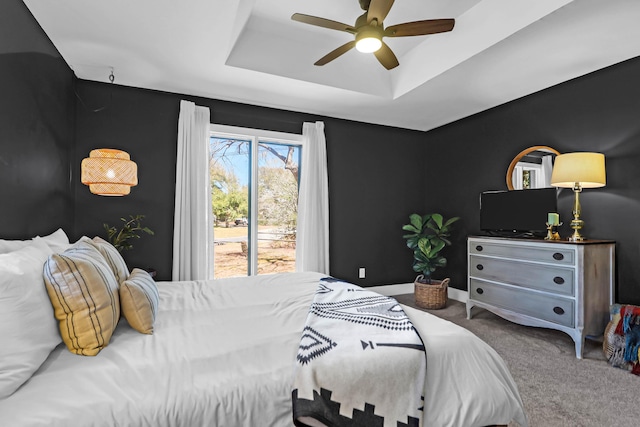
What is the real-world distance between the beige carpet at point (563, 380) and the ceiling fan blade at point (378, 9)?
2.55m

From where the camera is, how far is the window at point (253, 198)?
12.7 feet

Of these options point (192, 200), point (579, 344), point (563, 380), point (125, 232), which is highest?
point (192, 200)

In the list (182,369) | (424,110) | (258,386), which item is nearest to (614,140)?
(424,110)

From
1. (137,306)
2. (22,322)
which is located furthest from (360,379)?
(22,322)

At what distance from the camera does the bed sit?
3.10 ft

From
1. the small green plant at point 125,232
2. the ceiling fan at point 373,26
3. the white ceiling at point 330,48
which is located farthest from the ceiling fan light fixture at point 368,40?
the small green plant at point 125,232

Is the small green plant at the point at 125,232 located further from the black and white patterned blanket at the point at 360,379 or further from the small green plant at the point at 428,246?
the small green plant at the point at 428,246

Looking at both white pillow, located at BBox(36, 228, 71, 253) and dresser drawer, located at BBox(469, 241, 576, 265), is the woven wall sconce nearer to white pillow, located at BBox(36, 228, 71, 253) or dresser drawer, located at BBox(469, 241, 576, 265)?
white pillow, located at BBox(36, 228, 71, 253)

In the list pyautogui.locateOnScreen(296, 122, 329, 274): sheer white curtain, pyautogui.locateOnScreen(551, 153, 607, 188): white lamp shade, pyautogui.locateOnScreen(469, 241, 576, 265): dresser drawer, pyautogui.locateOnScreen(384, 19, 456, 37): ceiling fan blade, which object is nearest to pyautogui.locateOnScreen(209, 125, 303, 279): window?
pyautogui.locateOnScreen(296, 122, 329, 274): sheer white curtain

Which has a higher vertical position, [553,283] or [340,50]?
[340,50]

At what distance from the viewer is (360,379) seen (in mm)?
1144

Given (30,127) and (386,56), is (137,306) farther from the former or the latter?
(386,56)

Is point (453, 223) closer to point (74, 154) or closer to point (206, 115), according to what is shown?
point (206, 115)

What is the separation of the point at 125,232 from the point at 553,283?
4.04 metres
